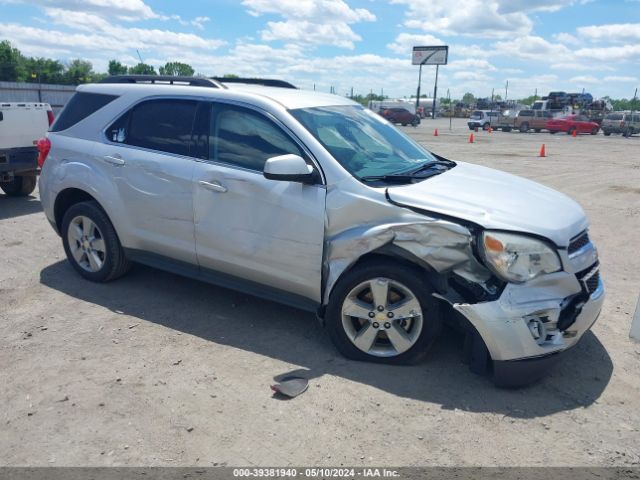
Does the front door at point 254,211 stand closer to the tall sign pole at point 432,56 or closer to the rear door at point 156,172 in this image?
the rear door at point 156,172

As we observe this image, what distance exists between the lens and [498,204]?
11.9 feet

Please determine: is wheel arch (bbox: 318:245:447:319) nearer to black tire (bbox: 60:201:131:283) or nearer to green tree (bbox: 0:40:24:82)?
black tire (bbox: 60:201:131:283)

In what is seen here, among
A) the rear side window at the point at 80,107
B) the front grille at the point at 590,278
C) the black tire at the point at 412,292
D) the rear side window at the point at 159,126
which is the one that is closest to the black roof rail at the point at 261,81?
the rear side window at the point at 159,126

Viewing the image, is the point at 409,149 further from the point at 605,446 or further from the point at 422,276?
the point at 605,446

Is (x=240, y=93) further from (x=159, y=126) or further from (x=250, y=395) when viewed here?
(x=250, y=395)

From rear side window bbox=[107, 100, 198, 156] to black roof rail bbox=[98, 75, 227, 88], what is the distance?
22 cm

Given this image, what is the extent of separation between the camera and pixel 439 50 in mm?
73062

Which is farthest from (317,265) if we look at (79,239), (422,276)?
(79,239)

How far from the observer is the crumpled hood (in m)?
3.45

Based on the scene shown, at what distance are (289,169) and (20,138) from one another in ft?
23.2

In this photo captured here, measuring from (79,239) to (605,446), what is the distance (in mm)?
4633

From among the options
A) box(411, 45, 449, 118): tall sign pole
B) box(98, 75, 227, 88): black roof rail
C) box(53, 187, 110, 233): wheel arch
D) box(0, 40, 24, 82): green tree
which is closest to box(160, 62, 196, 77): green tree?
box(98, 75, 227, 88): black roof rail

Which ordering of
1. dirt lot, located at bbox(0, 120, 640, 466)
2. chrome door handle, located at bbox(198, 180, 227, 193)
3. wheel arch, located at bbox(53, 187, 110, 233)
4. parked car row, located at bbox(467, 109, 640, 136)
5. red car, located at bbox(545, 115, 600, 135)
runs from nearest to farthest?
dirt lot, located at bbox(0, 120, 640, 466) < chrome door handle, located at bbox(198, 180, 227, 193) < wheel arch, located at bbox(53, 187, 110, 233) < parked car row, located at bbox(467, 109, 640, 136) < red car, located at bbox(545, 115, 600, 135)

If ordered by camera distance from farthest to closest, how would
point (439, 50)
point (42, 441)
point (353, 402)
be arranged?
point (439, 50)
point (353, 402)
point (42, 441)
